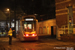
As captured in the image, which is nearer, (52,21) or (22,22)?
(22,22)

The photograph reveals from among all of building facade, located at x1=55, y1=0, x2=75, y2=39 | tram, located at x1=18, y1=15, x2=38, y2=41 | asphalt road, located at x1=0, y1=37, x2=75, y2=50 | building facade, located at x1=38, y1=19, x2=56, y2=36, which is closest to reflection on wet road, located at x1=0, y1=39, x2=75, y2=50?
asphalt road, located at x1=0, y1=37, x2=75, y2=50

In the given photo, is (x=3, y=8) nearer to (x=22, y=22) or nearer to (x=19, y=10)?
(x=19, y=10)

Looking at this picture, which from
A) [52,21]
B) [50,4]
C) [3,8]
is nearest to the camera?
[52,21]

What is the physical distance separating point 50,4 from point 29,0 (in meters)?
8.31

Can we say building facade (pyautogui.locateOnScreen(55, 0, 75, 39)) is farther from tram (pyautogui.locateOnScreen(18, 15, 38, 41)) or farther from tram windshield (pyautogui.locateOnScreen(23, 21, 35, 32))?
tram windshield (pyautogui.locateOnScreen(23, 21, 35, 32))

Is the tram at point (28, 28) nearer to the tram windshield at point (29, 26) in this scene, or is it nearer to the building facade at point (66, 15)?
the tram windshield at point (29, 26)

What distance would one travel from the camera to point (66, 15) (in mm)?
19266

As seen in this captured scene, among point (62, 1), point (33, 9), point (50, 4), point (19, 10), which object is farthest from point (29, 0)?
point (62, 1)

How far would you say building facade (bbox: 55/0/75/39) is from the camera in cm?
1841

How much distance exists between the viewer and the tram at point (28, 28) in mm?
16906

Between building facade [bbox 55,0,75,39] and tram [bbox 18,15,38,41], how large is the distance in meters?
4.41

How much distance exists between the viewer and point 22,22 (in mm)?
17250

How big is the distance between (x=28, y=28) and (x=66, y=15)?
5917mm

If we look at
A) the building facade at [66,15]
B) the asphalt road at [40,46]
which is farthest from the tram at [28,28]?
the building facade at [66,15]
